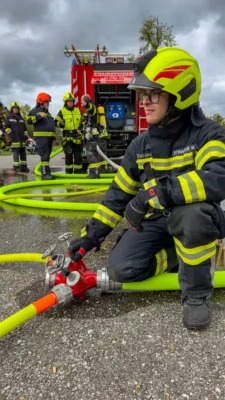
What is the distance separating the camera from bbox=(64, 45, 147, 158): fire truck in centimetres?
835

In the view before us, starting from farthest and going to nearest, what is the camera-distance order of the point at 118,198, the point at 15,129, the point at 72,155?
the point at 15,129, the point at 72,155, the point at 118,198

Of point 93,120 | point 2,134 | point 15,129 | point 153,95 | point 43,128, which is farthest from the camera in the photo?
point 15,129

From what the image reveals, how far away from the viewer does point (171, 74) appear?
177cm

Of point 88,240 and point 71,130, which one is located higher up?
point 71,130

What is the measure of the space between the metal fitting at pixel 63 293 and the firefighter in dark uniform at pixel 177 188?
0.76 ft

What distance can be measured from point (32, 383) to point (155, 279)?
960mm

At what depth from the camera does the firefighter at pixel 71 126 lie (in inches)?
273

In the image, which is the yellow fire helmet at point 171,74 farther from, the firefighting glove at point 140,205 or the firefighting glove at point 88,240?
the firefighting glove at point 88,240

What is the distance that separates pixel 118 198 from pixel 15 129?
6.47 meters

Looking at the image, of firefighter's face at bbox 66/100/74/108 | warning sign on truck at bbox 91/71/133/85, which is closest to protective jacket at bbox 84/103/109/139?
firefighter's face at bbox 66/100/74/108

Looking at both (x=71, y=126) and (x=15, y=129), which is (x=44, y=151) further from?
(x=15, y=129)

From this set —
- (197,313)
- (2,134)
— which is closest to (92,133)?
(2,134)

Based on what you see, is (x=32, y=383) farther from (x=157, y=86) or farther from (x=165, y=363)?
(x=157, y=86)

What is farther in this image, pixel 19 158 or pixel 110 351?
pixel 19 158
